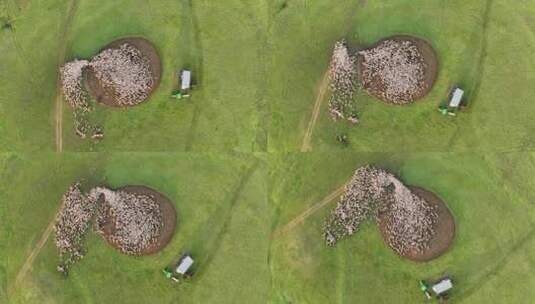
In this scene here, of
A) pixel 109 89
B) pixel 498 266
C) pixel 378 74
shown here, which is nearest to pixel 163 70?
pixel 109 89

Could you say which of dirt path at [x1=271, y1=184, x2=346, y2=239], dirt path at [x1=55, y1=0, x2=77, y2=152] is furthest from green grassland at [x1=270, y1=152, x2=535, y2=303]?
dirt path at [x1=55, y1=0, x2=77, y2=152]

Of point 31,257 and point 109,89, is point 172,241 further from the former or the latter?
point 109,89

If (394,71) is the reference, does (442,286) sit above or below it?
below

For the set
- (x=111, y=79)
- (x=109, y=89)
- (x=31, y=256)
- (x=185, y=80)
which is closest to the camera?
(x=31, y=256)

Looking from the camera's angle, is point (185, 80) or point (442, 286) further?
point (185, 80)

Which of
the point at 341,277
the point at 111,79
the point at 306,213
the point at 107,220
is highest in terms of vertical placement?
the point at 111,79

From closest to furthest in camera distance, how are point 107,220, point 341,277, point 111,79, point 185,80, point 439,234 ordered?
point 439,234
point 341,277
point 107,220
point 185,80
point 111,79

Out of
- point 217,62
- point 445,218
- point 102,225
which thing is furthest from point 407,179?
point 102,225
